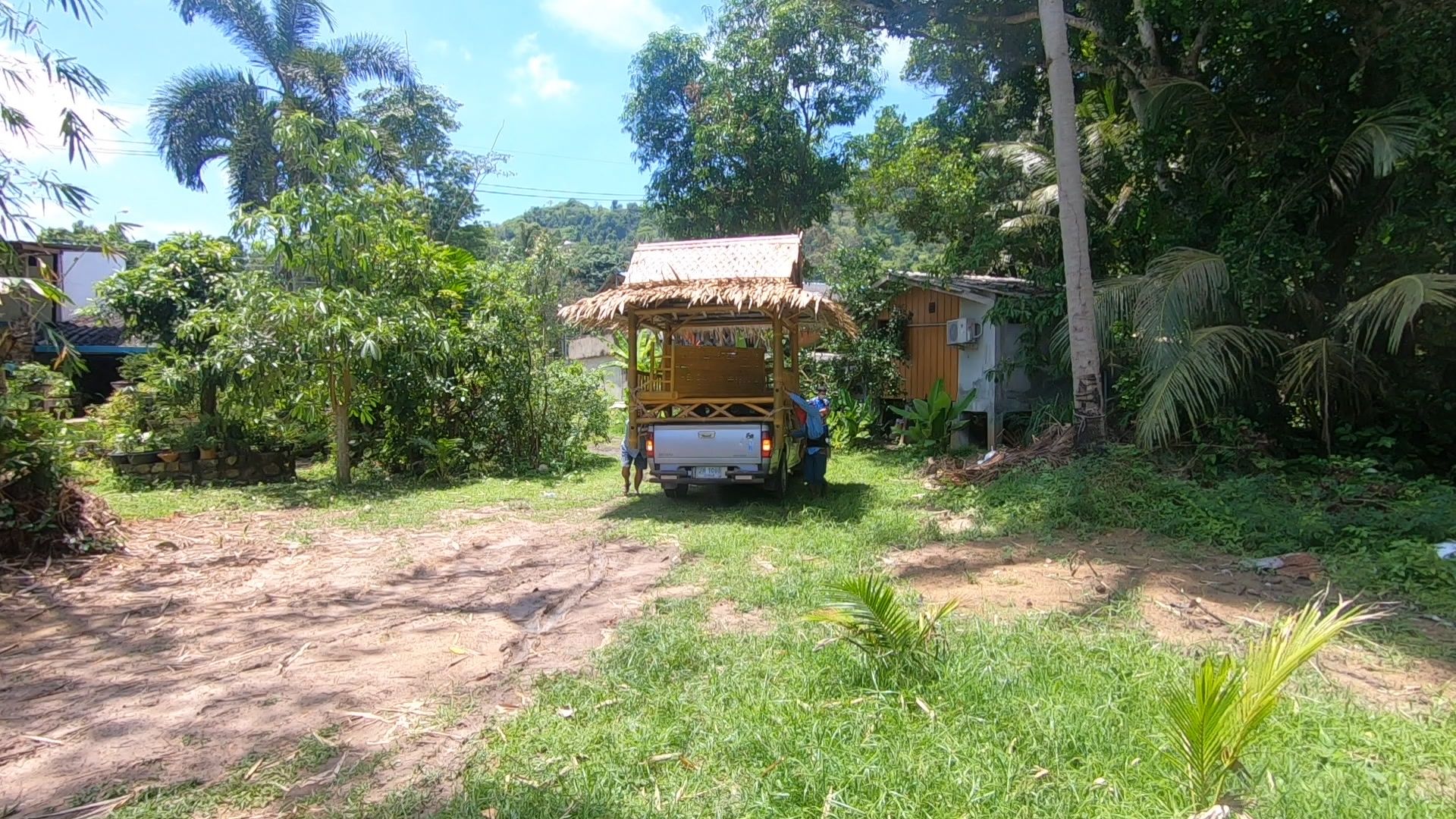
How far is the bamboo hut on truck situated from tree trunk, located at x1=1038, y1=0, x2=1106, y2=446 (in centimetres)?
263

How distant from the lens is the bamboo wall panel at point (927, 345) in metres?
14.8

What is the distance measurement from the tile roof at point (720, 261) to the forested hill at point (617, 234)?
7046 millimetres

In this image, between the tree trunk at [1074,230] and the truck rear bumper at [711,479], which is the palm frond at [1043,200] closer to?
the tree trunk at [1074,230]

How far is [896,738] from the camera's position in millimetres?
3152

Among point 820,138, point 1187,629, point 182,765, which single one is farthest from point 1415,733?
point 820,138

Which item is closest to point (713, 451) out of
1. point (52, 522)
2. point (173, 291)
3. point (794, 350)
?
point (794, 350)

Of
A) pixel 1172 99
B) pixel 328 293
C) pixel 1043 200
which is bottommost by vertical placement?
pixel 328 293

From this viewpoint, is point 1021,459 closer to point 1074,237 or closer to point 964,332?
point 1074,237

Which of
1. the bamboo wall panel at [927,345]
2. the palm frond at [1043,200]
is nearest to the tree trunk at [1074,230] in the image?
the palm frond at [1043,200]

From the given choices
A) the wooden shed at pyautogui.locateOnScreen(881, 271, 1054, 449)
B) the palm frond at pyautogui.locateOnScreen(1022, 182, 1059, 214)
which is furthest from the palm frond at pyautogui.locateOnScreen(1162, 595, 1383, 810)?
the palm frond at pyautogui.locateOnScreen(1022, 182, 1059, 214)

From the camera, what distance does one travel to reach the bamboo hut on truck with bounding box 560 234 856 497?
8.70 m

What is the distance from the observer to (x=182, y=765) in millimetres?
3168

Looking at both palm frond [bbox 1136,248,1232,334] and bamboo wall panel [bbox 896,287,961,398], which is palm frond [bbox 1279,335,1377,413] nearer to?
palm frond [bbox 1136,248,1232,334]

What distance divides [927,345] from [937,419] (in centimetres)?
313
